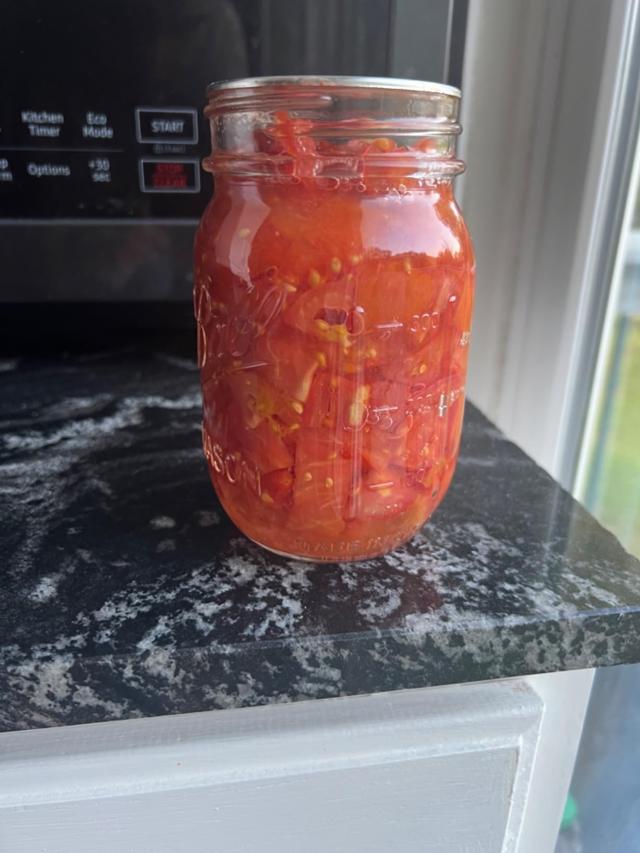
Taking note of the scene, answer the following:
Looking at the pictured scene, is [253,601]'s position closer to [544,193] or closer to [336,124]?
[336,124]

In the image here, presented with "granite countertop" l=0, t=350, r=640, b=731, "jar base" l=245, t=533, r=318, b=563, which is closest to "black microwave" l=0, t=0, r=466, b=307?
"granite countertop" l=0, t=350, r=640, b=731

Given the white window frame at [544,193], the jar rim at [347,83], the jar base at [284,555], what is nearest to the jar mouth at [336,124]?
the jar rim at [347,83]

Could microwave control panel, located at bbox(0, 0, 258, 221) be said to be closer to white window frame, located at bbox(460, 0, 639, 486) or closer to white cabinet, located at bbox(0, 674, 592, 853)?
white window frame, located at bbox(460, 0, 639, 486)

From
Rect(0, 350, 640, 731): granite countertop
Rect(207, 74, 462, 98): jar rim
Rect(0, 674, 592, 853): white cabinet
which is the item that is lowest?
Rect(0, 674, 592, 853): white cabinet

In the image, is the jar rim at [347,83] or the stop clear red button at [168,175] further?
the stop clear red button at [168,175]

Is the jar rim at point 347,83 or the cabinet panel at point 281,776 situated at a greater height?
the jar rim at point 347,83

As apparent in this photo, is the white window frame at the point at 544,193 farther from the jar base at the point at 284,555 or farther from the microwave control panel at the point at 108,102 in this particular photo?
the jar base at the point at 284,555
